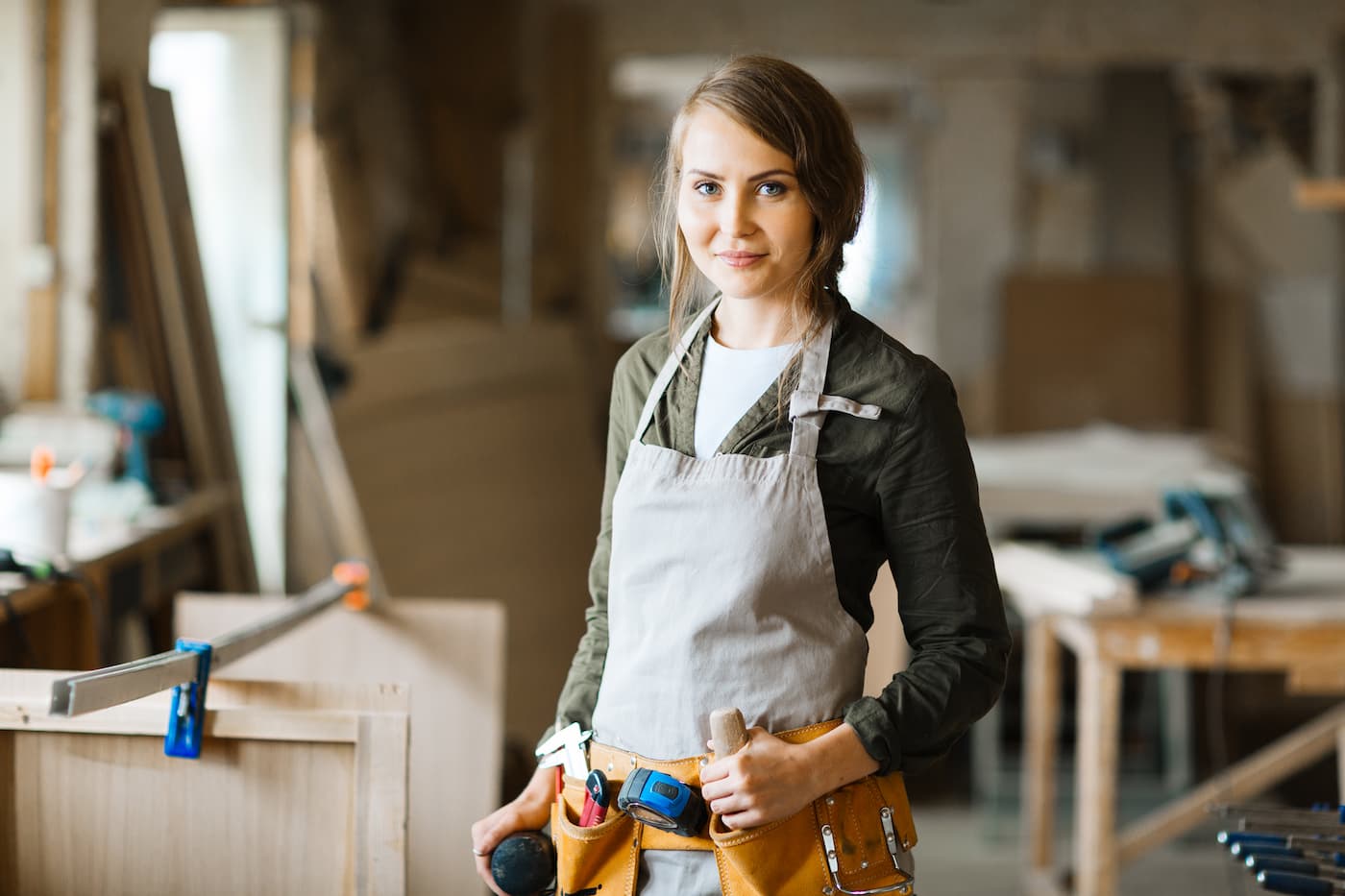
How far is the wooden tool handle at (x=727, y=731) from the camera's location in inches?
48.5

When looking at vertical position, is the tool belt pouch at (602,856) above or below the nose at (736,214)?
below

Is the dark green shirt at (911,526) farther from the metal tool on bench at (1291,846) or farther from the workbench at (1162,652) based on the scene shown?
the workbench at (1162,652)

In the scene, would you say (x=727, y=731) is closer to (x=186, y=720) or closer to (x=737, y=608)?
(x=737, y=608)

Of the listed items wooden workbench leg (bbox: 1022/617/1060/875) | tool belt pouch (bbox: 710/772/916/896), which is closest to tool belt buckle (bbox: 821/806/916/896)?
tool belt pouch (bbox: 710/772/916/896)

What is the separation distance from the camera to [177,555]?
11.0 ft

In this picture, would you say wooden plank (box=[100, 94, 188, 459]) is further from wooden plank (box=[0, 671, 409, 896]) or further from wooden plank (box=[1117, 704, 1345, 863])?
wooden plank (box=[1117, 704, 1345, 863])

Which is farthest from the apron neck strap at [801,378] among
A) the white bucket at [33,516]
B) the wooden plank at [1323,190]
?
the wooden plank at [1323,190]

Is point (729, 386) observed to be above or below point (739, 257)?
below

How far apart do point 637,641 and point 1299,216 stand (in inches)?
260

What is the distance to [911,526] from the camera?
129 cm

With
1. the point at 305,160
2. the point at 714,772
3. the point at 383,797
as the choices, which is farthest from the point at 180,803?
the point at 305,160

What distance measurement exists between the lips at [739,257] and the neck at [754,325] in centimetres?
8

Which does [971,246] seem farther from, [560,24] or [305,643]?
[305,643]

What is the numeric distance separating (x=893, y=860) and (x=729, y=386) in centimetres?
49
